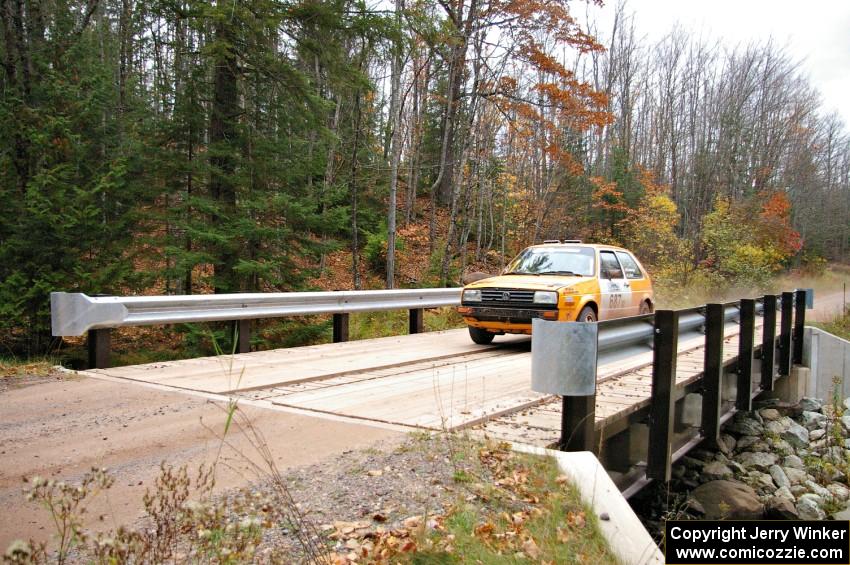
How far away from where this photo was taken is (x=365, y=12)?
41.1ft

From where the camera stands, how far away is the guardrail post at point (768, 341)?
942 cm

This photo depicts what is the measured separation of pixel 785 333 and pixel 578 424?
8539 millimetres

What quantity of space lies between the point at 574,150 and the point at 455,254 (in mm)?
10765

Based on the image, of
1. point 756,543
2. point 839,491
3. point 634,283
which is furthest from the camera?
point 634,283

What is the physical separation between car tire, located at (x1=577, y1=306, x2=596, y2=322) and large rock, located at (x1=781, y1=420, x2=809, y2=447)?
14.5ft

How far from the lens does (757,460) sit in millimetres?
9984

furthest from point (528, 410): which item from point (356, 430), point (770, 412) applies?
point (770, 412)

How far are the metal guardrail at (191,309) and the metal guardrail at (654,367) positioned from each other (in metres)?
5.42

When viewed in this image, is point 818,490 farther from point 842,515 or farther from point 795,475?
point 842,515

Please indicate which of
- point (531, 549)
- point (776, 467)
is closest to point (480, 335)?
point (776, 467)

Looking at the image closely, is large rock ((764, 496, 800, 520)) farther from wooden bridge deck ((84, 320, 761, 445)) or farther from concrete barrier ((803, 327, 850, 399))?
concrete barrier ((803, 327, 850, 399))

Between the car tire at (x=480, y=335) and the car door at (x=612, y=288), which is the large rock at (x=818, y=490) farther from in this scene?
the car tire at (x=480, y=335)

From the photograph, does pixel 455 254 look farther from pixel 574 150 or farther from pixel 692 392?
pixel 692 392

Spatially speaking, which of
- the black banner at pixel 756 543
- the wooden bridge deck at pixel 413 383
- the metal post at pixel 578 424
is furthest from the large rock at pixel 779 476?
the metal post at pixel 578 424
